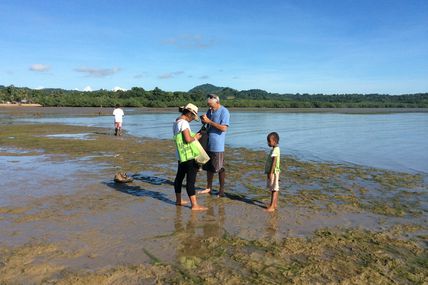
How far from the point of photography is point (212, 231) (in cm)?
551

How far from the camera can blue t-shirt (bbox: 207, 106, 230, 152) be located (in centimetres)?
704

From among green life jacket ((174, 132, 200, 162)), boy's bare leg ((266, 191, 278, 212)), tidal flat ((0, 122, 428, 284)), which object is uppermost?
green life jacket ((174, 132, 200, 162))

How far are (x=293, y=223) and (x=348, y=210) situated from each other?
1.40 meters

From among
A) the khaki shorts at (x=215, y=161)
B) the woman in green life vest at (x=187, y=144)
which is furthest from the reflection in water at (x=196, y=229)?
the khaki shorts at (x=215, y=161)

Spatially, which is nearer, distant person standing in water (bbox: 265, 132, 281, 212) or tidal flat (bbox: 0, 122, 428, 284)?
tidal flat (bbox: 0, 122, 428, 284)

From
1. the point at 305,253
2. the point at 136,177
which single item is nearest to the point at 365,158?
the point at 136,177

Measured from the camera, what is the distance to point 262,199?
292 inches

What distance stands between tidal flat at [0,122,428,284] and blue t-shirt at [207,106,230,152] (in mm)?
1047

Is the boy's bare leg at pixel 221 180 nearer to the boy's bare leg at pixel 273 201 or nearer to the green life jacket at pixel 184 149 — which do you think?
the boy's bare leg at pixel 273 201

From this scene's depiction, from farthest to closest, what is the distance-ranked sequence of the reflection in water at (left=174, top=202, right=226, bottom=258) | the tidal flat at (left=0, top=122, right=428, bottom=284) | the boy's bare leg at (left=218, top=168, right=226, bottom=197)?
the boy's bare leg at (left=218, top=168, right=226, bottom=197) → the reflection in water at (left=174, top=202, right=226, bottom=258) → the tidal flat at (left=0, top=122, right=428, bottom=284)

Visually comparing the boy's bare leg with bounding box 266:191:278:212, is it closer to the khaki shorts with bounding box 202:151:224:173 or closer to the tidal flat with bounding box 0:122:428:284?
the tidal flat with bounding box 0:122:428:284

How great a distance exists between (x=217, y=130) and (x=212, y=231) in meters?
2.24

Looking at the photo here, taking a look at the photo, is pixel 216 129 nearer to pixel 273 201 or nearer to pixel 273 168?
pixel 273 168

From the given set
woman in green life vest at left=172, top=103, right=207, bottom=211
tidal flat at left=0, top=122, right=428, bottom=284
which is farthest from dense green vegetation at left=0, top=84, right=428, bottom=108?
woman in green life vest at left=172, top=103, right=207, bottom=211
